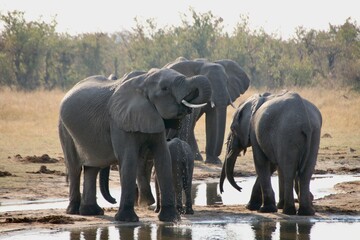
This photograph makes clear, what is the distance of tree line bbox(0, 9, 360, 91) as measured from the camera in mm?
49906

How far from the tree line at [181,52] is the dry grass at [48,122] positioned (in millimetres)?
10055

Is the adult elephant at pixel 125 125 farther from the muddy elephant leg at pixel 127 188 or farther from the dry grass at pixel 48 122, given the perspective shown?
the dry grass at pixel 48 122

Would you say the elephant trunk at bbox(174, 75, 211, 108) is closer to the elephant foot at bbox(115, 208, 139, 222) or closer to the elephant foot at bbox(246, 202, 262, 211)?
the elephant foot at bbox(115, 208, 139, 222)

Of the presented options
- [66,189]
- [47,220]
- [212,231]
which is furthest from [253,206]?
[66,189]

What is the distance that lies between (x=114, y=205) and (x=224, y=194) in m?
2.10

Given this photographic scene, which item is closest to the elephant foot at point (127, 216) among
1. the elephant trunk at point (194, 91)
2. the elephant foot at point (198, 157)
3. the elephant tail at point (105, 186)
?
the elephant trunk at point (194, 91)

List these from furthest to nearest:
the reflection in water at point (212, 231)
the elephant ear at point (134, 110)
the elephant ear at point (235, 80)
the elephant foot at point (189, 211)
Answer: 1. the elephant ear at point (235, 80)
2. the elephant foot at point (189, 211)
3. the elephant ear at point (134, 110)
4. the reflection in water at point (212, 231)

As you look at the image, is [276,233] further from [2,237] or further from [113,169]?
[113,169]

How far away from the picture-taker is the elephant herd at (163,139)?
11.6m

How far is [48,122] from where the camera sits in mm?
28766

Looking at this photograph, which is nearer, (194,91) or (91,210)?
(194,91)

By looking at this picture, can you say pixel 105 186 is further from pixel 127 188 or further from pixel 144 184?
pixel 127 188

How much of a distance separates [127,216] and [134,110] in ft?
3.74

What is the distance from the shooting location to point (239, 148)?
13.7 m
